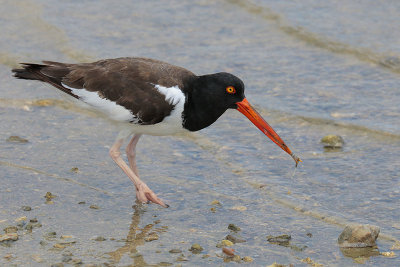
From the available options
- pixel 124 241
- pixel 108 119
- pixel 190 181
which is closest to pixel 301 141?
pixel 190 181

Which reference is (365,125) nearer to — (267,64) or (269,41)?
(267,64)

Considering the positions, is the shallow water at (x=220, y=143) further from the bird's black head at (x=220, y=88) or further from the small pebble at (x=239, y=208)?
the bird's black head at (x=220, y=88)

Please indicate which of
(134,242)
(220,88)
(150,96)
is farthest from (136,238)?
(220,88)

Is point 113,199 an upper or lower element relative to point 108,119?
lower

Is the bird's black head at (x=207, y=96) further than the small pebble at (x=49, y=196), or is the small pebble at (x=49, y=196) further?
the bird's black head at (x=207, y=96)

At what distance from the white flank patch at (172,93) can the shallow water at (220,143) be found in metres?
0.88

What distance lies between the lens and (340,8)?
41.2ft

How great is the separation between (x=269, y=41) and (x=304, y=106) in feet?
8.99

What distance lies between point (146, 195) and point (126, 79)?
3.55 ft

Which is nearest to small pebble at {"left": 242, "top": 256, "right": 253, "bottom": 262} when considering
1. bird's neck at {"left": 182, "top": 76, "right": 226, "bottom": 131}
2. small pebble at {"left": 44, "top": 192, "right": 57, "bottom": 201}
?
bird's neck at {"left": 182, "top": 76, "right": 226, "bottom": 131}

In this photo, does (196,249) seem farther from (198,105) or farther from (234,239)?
(198,105)

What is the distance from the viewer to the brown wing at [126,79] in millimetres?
6508

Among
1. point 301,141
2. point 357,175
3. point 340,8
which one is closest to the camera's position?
point 357,175

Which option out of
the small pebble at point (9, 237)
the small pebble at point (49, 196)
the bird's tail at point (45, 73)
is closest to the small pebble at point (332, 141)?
the bird's tail at point (45, 73)
